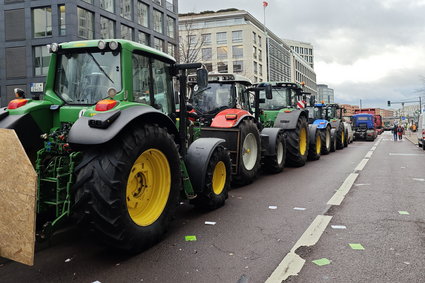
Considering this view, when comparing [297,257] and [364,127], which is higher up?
[364,127]

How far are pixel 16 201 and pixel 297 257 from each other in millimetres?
2803

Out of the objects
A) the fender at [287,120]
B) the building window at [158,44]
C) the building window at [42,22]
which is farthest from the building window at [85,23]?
the fender at [287,120]

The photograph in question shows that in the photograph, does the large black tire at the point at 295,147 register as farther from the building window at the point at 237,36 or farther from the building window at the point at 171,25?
the building window at the point at 237,36

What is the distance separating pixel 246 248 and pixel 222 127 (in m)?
4.00

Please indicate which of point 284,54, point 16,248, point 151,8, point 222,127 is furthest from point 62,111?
point 284,54

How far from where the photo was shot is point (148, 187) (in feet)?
14.3

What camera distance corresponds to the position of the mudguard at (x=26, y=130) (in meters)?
4.12

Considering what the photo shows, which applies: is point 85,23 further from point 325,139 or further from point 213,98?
point 213,98

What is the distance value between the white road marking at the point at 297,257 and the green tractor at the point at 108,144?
4.81 ft

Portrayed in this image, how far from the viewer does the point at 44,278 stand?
3492 millimetres

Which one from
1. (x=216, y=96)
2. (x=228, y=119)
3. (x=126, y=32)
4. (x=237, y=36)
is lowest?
(x=228, y=119)

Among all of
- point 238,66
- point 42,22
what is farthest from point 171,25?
point 238,66

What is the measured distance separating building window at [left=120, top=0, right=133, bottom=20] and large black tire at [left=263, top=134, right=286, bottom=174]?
94.3ft

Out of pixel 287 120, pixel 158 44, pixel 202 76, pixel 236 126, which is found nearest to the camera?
pixel 202 76
